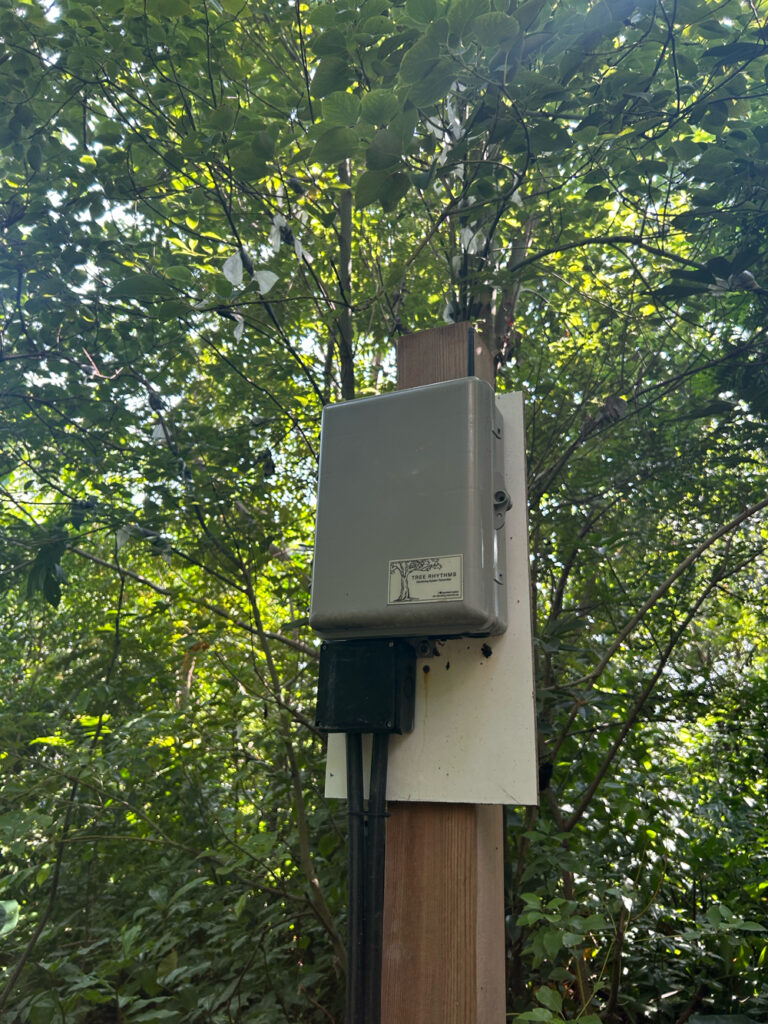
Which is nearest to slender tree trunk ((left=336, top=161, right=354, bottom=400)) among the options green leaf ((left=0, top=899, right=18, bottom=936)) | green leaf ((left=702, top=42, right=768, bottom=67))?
green leaf ((left=702, top=42, right=768, bottom=67))

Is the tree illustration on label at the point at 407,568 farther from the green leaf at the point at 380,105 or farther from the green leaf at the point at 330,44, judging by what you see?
the green leaf at the point at 330,44

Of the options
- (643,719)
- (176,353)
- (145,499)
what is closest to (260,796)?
(145,499)

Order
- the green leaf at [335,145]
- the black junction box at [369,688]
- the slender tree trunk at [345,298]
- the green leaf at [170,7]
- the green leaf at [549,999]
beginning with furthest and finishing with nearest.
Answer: the slender tree trunk at [345,298], the green leaf at [170,7], the green leaf at [335,145], the black junction box at [369,688], the green leaf at [549,999]

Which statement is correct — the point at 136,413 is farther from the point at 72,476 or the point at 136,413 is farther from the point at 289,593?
the point at 289,593

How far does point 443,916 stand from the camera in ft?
2.91

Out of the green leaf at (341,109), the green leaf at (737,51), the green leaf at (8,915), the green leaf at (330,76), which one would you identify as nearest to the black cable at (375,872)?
the green leaf at (8,915)

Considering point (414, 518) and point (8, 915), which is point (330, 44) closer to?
point (414, 518)

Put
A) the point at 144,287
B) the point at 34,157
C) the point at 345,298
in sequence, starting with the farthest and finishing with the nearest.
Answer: the point at 34,157 < the point at 345,298 < the point at 144,287

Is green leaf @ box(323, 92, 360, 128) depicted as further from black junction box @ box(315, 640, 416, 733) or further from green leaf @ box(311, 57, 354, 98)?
black junction box @ box(315, 640, 416, 733)

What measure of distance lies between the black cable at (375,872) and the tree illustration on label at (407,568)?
22 centimetres

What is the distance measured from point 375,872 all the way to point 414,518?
492mm

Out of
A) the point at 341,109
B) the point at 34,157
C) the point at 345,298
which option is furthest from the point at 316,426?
the point at 341,109

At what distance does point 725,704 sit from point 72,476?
220cm

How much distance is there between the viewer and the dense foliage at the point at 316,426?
126 centimetres
